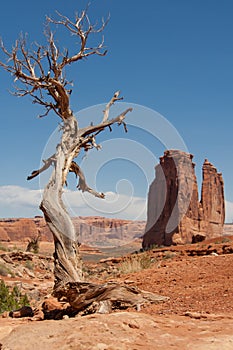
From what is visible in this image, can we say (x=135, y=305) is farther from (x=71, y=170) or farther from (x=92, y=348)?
A: (x=71, y=170)

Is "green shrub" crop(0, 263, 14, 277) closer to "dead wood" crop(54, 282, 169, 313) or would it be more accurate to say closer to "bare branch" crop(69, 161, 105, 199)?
"bare branch" crop(69, 161, 105, 199)

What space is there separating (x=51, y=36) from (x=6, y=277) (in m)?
12.5

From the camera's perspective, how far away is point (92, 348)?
3316 mm

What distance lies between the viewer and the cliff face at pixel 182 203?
59219mm

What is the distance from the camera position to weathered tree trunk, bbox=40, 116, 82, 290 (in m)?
6.84

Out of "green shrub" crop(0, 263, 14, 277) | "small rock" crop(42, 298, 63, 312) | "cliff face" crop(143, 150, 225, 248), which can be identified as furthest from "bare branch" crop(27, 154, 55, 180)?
"cliff face" crop(143, 150, 225, 248)

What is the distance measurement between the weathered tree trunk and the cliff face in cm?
5062

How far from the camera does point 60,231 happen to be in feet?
23.4

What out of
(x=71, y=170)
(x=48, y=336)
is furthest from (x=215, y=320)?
(x=71, y=170)

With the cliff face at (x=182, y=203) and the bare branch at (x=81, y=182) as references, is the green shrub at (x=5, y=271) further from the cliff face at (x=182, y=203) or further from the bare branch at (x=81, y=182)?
the cliff face at (x=182, y=203)

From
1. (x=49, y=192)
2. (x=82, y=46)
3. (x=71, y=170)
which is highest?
(x=82, y=46)

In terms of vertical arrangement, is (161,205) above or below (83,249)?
above

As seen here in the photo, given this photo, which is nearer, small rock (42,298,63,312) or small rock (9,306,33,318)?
small rock (42,298,63,312)

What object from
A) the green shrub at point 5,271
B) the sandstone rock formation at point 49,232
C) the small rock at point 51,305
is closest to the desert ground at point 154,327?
the small rock at point 51,305
